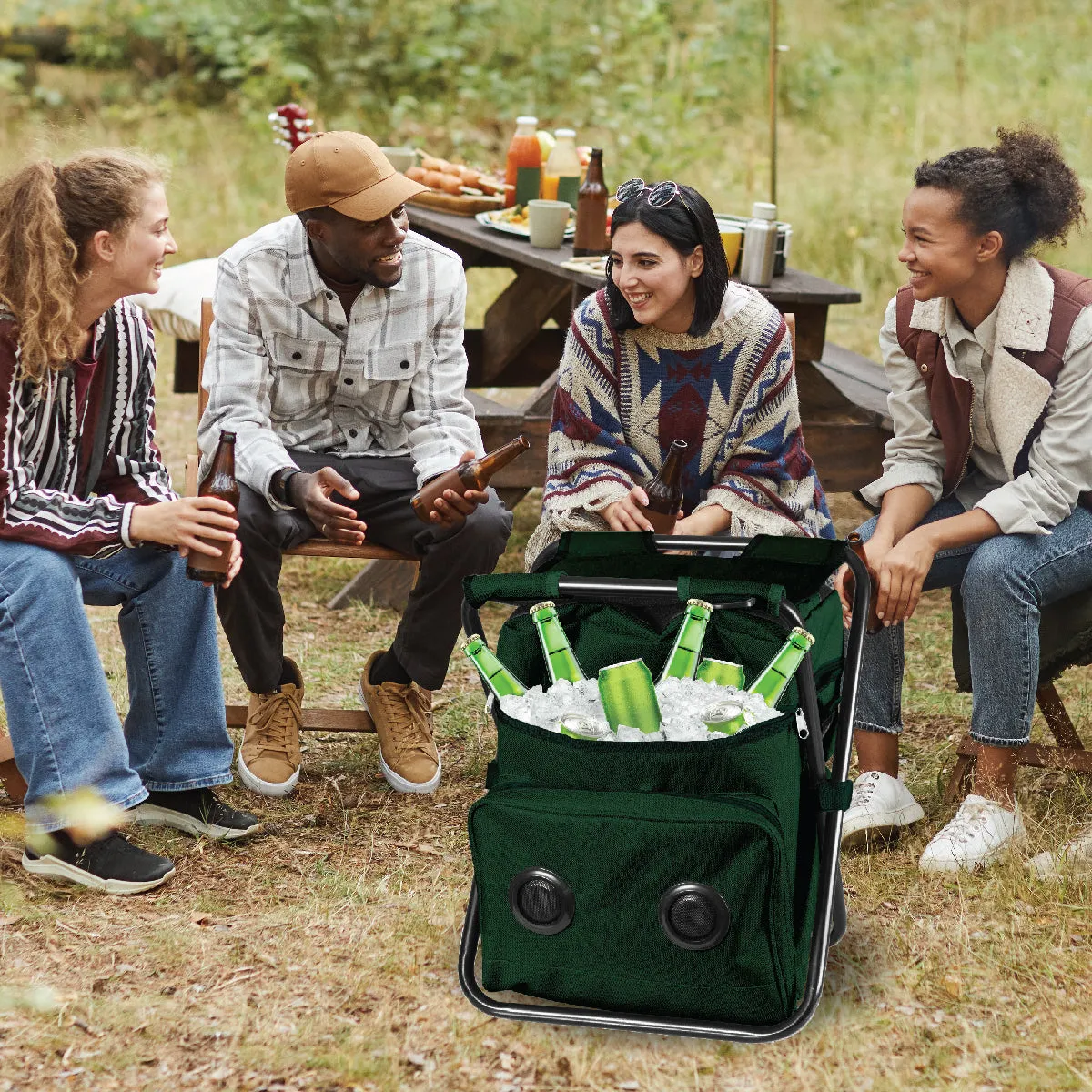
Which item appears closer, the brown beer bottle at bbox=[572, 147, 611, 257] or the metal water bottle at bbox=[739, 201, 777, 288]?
the metal water bottle at bbox=[739, 201, 777, 288]

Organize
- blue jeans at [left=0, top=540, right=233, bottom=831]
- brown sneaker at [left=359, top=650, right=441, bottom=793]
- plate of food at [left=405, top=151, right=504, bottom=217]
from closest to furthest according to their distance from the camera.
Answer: blue jeans at [left=0, top=540, right=233, bottom=831] → brown sneaker at [left=359, top=650, right=441, bottom=793] → plate of food at [left=405, top=151, right=504, bottom=217]

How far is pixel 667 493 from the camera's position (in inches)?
127

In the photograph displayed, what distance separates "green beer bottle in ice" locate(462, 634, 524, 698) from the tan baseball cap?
3.87 ft

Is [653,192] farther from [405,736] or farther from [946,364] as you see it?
[405,736]

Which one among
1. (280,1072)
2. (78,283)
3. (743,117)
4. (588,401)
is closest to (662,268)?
(588,401)

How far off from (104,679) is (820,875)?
1.42m

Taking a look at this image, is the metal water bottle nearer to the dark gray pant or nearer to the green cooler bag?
Result: the dark gray pant

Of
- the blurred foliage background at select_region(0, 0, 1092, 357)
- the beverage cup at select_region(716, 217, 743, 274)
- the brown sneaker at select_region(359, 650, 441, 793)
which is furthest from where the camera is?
the blurred foliage background at select_region(0, 0, 1092, 357)

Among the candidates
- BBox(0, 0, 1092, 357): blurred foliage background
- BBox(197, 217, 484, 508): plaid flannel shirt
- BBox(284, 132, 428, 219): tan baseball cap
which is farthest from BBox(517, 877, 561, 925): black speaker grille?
BBox(0, 0, 1092, 357): blurred foliage background

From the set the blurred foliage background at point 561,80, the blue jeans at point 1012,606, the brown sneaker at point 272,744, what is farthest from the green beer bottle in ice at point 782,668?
the blurred foliage background at point 561,80

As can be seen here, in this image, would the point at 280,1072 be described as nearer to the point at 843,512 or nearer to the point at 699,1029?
the point at 699,1029

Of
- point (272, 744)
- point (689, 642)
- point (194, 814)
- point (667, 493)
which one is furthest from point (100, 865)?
point (667, 493)

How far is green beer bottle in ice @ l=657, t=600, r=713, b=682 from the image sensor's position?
95.2 inches

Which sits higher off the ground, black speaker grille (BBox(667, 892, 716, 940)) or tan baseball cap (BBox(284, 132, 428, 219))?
tan baseball cap (BBox(284, 132, 428, 219))
